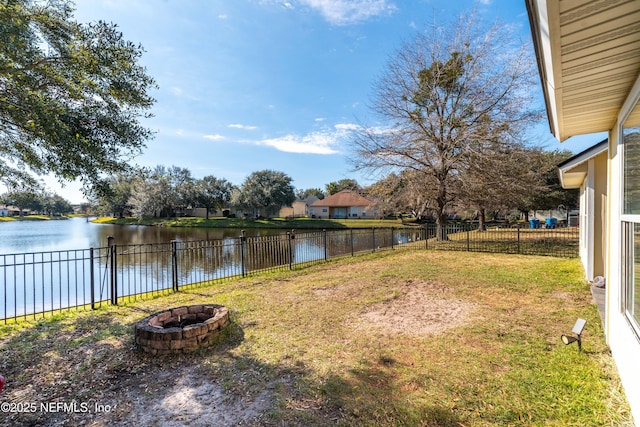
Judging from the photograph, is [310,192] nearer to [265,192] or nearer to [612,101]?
[265,192]

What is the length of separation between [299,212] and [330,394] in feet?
199

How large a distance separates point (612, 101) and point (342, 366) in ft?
12.3

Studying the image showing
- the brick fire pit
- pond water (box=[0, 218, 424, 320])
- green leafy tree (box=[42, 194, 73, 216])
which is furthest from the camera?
green leafy tree (box=[42, 194, 73, 216])

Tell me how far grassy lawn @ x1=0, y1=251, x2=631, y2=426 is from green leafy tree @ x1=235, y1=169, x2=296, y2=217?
3606cm

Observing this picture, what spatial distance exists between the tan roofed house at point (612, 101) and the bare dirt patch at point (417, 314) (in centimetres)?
181

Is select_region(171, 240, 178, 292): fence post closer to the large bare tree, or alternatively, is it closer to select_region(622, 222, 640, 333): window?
select_region(622, 222, 640, 333): window

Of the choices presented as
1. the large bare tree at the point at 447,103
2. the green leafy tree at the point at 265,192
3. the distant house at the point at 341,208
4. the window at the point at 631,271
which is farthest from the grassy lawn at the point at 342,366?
the distant house at the point at 341,208

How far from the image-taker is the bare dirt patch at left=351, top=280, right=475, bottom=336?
170 inches

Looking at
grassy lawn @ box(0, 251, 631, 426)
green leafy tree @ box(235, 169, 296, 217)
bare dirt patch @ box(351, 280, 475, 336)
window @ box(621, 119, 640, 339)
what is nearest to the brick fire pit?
grassy lawn @ box(0, 251, 631, 426)

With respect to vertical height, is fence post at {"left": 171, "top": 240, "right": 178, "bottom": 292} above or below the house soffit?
below

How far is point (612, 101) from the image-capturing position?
9.12ft

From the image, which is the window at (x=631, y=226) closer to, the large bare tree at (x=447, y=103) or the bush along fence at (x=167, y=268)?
the bush along fence at (x=167, y=268)

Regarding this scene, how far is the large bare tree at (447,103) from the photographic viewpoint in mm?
12523

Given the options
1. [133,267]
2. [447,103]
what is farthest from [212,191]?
[447,103]
